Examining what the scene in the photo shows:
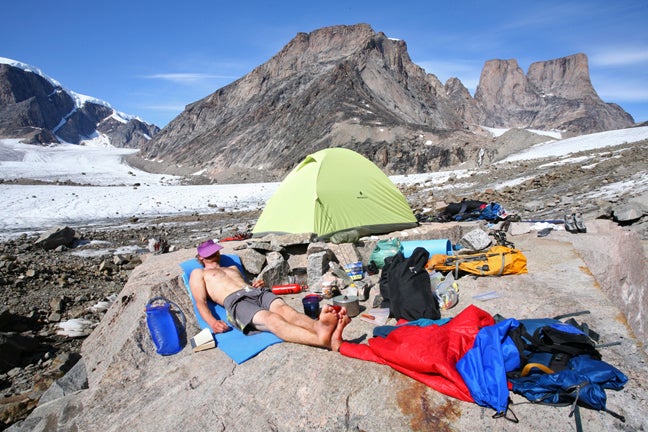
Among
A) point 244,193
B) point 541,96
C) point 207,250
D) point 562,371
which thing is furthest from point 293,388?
point 541,96

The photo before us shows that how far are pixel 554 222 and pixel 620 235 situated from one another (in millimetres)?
1598

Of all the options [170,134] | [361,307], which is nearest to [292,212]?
[361,307]

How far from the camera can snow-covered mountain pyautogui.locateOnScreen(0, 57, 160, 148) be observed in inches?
3612

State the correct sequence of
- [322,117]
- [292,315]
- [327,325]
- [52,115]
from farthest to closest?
[52,115], [322,117], [292,315], [327,325]

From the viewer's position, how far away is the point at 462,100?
130m

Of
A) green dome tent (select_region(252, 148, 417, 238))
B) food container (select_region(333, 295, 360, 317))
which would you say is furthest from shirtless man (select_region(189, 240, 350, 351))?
green dome tent (select_region(252, 148, 417, 238))

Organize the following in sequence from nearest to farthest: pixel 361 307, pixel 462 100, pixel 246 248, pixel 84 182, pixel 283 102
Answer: pixel 361 307 → pixel 246 248 → pixel 84 182 → pixel 283 102 → pixel 462 100

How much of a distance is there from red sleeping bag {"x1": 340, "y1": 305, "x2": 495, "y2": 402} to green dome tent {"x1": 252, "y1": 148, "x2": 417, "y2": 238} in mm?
3503

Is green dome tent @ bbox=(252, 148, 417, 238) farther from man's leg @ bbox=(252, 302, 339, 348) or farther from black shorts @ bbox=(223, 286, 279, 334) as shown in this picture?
man's leg @ bbox=(252, 302, 339, 348)

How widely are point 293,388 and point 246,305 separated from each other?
1222mm

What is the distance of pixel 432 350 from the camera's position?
9.75 feet

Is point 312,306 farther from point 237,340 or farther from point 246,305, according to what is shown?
point 237,340

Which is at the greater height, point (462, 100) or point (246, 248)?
point (462, 100)

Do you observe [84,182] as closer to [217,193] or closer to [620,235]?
[217,193]
